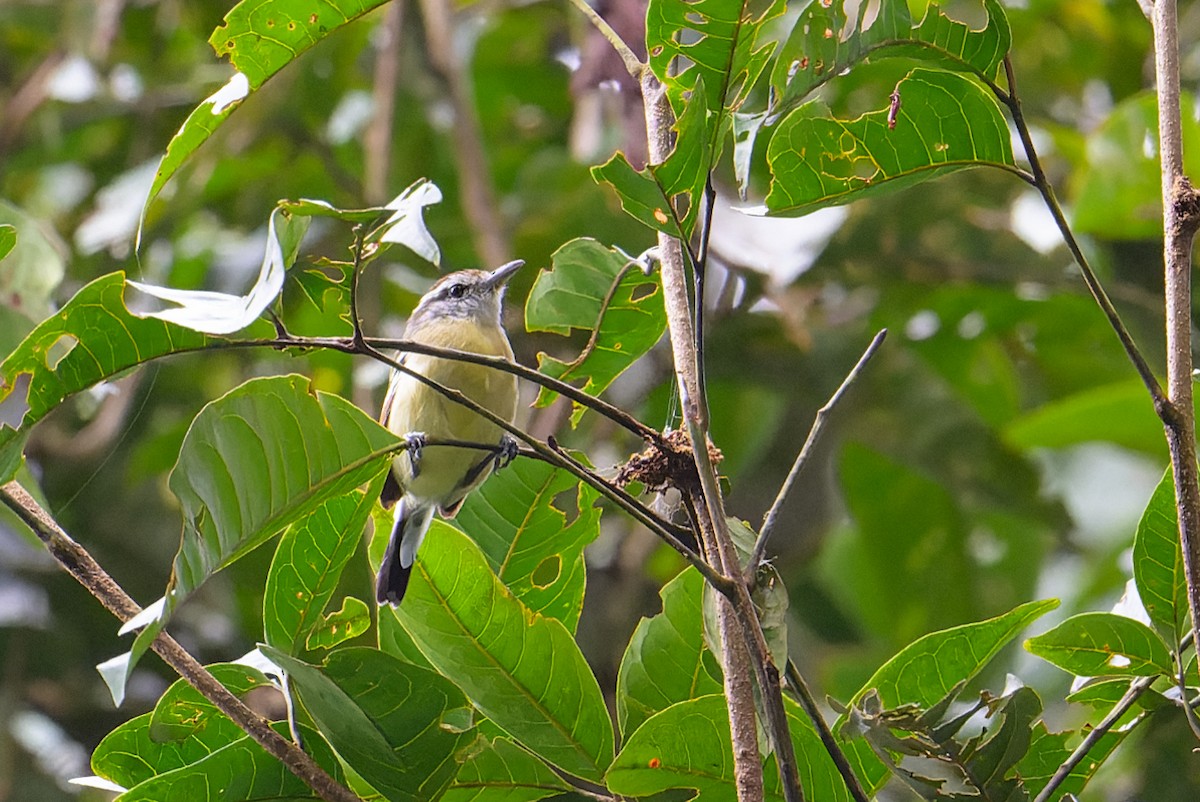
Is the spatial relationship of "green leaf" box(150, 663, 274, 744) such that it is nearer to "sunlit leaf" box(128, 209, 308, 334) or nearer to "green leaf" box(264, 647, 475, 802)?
"green leaf" box(264, 647, 475, 802)

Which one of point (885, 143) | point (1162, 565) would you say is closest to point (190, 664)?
point (885, 143)

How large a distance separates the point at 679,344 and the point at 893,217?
2.77m

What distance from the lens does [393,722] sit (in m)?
1.54

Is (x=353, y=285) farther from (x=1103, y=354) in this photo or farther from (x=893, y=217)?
(x=1103, y=354)

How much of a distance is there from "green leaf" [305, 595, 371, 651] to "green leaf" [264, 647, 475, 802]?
0.30m

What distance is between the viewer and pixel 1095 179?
357 centimetres

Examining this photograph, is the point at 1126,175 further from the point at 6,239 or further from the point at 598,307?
the point at 6,239

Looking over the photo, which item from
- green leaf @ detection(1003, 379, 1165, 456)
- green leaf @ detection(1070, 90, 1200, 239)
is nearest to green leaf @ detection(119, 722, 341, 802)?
green leaf @ detection(1003, 379, 1165, 456)

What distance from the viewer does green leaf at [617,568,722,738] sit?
5.90ft

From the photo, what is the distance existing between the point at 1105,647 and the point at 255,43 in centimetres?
121

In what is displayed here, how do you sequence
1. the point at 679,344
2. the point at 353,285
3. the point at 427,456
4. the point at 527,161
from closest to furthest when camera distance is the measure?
1. the point at 353,285
2. the point at 679,344
3. the point at 427,456
4. the point at 527,161

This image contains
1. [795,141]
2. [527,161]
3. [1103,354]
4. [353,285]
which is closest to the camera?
[353,285]

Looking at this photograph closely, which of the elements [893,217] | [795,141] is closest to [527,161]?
[893,217]

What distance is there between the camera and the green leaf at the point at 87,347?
1356mm
